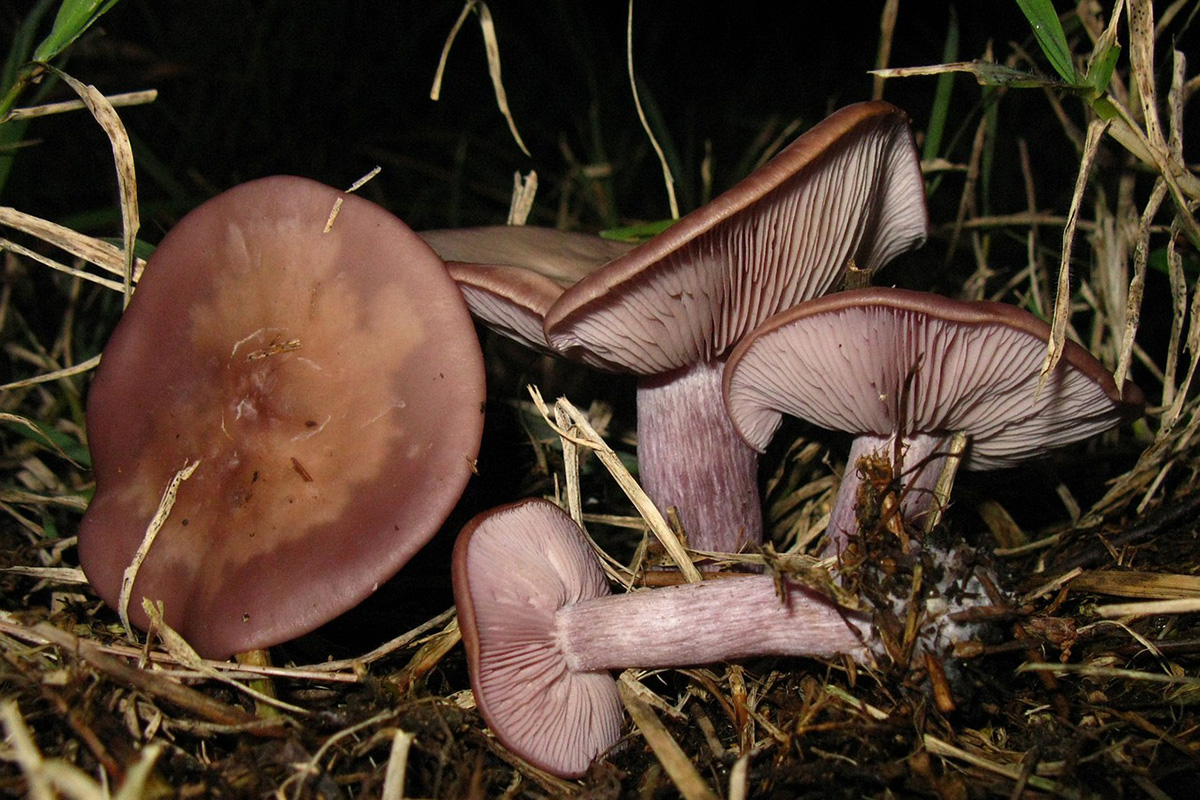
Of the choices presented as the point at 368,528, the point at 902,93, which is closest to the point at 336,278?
the point at 368,528

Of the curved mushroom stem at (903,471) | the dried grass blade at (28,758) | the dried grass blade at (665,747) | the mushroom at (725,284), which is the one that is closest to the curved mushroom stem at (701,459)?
the mushroom at (725,284)

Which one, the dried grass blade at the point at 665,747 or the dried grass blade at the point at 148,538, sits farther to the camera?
the dried grass blade at the point at 148,538

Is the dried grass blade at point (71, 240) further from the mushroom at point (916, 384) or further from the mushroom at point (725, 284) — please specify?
the mushroom at point (916, 384)

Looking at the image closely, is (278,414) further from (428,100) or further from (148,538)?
(428,100)

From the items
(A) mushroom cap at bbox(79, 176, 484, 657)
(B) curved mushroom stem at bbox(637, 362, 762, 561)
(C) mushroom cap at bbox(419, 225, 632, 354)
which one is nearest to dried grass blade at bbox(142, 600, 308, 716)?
(A) mushroom cap at bbox(79, 176, 484, 657)

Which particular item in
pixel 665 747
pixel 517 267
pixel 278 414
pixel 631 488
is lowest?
pixel 665 747

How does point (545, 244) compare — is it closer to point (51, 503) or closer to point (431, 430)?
point (431, 430)

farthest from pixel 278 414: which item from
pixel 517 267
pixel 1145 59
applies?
pixel 1145 59
